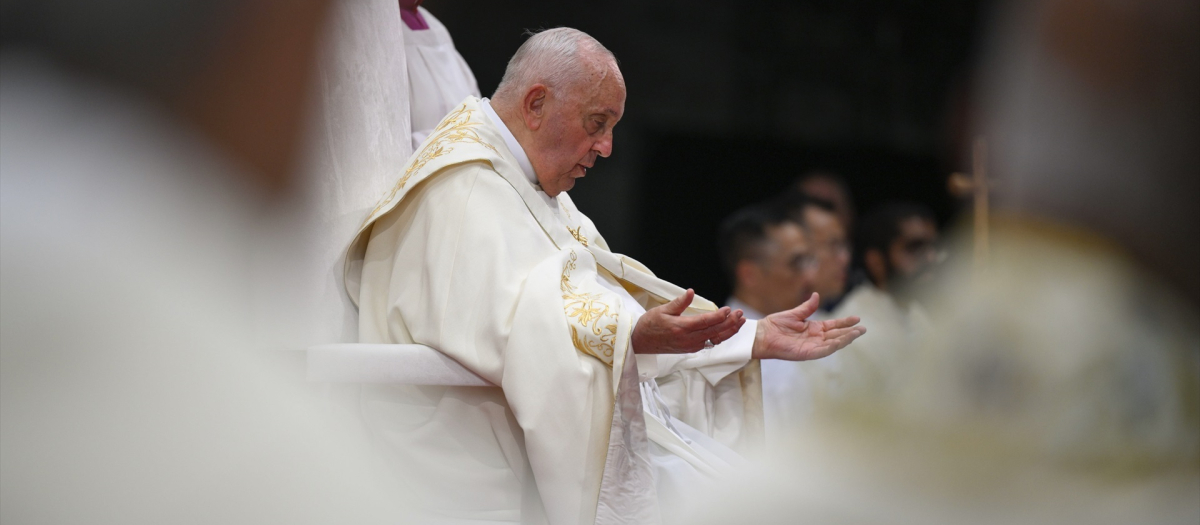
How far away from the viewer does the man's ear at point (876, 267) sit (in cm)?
501

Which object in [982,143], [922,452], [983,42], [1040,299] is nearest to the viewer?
[922,452]

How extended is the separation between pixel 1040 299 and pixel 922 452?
1132 millimetres

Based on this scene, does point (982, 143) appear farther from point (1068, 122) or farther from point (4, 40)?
point (4, 40)

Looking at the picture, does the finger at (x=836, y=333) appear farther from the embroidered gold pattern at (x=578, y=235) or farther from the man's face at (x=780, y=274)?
the man's face at (x=780, y=274)

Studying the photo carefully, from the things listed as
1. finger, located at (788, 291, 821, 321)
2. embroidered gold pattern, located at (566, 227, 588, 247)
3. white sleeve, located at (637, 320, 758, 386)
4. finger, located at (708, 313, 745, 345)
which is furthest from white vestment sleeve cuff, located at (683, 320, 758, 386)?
finger, located at (708, 313, 745, 345)

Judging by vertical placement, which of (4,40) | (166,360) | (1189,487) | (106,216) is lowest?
(1189,487)

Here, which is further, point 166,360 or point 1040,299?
point 1040,299

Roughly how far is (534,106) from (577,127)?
100mm

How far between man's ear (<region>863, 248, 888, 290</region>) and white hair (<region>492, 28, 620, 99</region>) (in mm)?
3285

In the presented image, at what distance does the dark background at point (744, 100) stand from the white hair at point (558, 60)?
305cm

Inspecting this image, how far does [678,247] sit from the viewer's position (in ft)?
19.8

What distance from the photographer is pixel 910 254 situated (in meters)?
5.14

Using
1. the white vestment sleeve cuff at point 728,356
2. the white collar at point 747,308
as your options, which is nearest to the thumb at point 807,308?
the white vestment sleeve cuff at point 728,356

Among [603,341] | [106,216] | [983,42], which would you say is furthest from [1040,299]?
[983,42]
